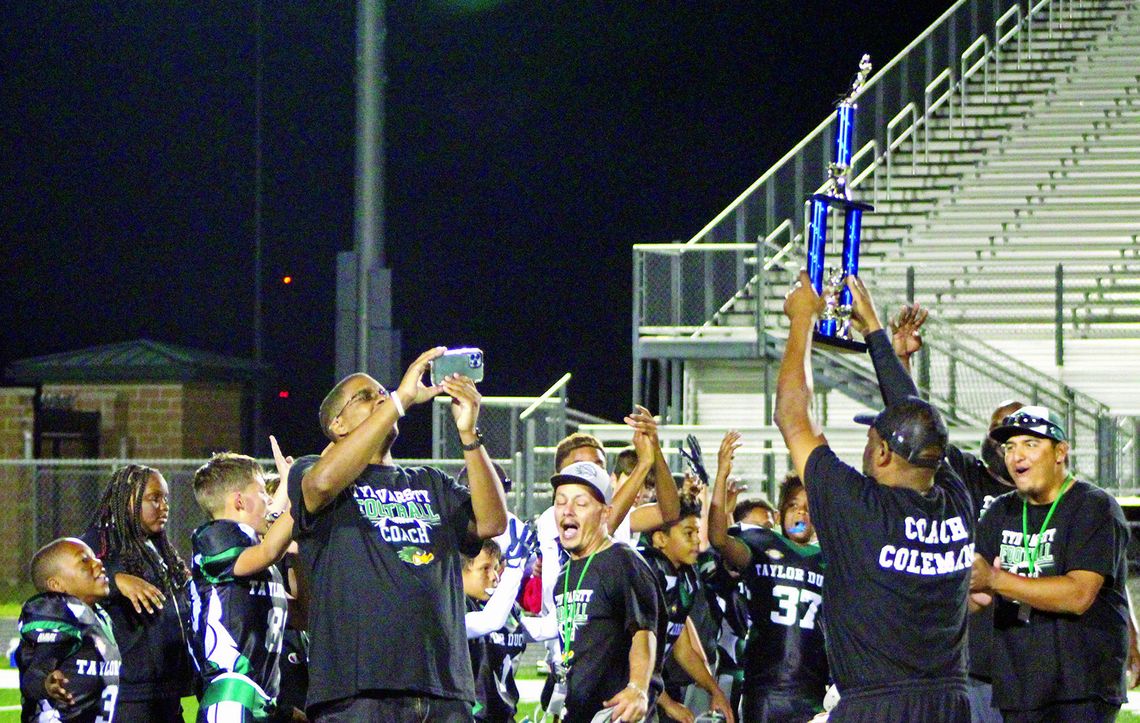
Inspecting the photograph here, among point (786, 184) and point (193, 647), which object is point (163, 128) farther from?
point (193, 647)

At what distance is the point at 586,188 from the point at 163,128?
7236 millimetres

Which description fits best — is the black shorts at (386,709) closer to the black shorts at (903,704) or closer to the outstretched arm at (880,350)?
the black shorts at (903,704)

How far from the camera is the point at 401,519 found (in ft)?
18.5

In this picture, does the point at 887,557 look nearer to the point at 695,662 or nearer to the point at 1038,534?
the point at 1038,534

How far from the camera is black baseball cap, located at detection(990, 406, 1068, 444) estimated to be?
20.4 feet

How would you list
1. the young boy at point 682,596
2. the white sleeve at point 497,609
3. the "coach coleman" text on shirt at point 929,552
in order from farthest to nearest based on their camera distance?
1. the young boy at point 682,596
2. the white sleeve at point 497,609
3. the "coach coleman" text on shirt at point 929,552

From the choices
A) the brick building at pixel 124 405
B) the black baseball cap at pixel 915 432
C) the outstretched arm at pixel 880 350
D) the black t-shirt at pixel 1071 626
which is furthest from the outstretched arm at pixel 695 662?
the brick building at pixel 124 405

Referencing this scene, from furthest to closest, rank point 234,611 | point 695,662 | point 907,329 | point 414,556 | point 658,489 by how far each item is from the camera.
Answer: point 695,662, point 658,489, point 234,611, point 907,329, point 414,556

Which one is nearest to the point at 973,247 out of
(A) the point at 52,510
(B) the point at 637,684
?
(A) the point at 52,510

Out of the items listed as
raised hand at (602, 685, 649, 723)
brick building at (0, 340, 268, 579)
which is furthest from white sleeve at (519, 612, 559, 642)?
brick building at (0, 340, 268, 579)

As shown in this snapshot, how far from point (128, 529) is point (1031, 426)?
12.0ft

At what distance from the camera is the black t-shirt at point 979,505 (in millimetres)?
6926

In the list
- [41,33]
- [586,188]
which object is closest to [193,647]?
[586,188]

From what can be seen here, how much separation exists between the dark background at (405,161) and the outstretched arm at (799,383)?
857 inches
